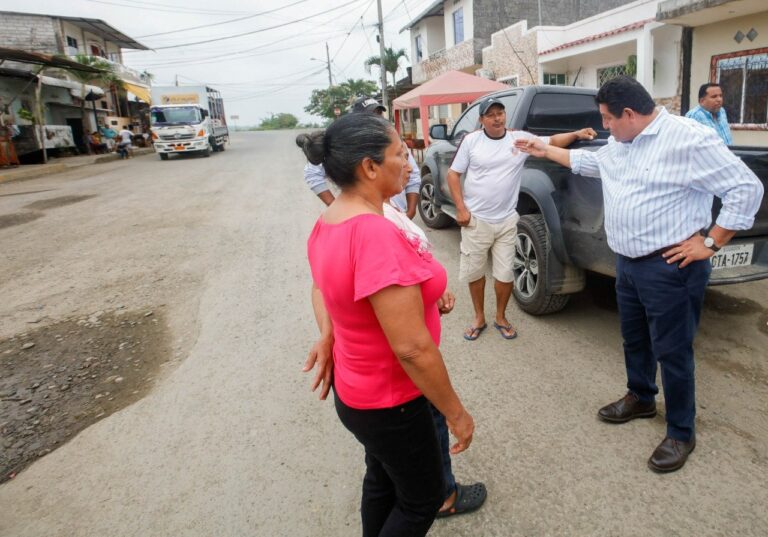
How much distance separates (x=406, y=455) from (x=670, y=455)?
5.23 ft

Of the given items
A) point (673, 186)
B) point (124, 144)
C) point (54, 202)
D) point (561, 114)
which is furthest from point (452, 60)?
point (673, 186)

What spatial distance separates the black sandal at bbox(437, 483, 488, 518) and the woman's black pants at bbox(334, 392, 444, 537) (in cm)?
62

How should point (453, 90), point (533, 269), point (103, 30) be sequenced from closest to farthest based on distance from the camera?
point (533, 269) → point (453, 90) → point (103, 30)

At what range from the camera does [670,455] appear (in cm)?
237

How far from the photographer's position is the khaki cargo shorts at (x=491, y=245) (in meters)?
3.76

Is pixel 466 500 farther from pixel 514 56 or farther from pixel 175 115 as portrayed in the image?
pixel 175 115

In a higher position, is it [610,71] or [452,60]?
[452,60]

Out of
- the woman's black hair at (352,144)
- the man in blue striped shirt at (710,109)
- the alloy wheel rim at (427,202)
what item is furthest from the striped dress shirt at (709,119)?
the woman's black hair at (352,144)

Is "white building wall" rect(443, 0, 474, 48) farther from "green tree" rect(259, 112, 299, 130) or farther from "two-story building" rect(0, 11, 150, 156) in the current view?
"green tree" rect(259, 112, 299, 130)

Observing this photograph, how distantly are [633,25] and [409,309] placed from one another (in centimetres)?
1297

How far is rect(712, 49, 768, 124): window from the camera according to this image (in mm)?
9494

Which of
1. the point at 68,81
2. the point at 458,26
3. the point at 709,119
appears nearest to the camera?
the point at 709,119

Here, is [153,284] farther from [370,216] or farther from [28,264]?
[370,216]

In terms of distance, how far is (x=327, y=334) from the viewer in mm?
1833
